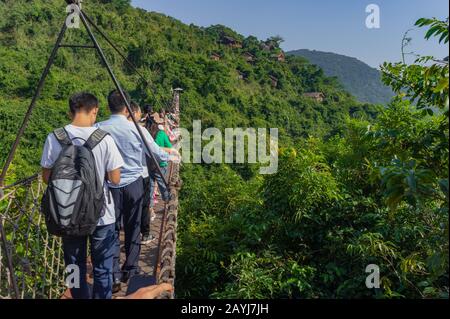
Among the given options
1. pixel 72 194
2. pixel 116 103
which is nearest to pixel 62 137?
pixel 72 194

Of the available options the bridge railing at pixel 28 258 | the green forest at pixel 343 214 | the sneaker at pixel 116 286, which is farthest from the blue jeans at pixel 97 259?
the green forest at pixel 343 214

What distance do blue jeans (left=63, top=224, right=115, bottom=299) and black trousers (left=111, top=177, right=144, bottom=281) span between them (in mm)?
281

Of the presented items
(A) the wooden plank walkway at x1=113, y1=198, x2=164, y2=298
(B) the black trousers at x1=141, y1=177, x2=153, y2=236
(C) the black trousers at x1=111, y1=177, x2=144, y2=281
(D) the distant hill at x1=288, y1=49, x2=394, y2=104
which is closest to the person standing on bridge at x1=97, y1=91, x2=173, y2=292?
(C) the black trousers at x1=111, y1=177, x2=144, y2=281

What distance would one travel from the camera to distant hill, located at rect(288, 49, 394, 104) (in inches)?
4031

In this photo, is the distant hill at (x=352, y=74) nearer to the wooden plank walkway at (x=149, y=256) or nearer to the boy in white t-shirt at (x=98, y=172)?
the wooden plank walkway at (x=149, y=256)

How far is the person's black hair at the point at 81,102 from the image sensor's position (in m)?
1.85

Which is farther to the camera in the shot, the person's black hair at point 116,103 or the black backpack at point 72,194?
the person's black hair at point 116,103

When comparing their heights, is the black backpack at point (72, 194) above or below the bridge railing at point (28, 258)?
above

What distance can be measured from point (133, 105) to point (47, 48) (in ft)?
79.5

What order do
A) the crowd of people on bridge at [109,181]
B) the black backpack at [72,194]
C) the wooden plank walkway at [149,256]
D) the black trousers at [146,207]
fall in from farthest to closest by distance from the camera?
the wooden plank walkway at [149,256] → the black trousers at [146,207] → the crowd of people on bridge at [109,181] → the black backpack at [72,194]

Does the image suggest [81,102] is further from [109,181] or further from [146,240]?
[146,240]

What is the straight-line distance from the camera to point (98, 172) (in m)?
1.82

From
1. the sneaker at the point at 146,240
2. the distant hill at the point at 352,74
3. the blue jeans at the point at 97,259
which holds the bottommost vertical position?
the sneaker at the point at 146,240
